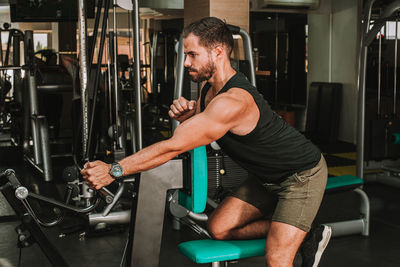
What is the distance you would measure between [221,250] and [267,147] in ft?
1.53

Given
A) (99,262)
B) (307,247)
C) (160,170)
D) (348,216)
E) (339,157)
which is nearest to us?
(160,170)

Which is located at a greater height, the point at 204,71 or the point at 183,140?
the point at 204,71

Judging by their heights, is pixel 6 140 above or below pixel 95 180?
below

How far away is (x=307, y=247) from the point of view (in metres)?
2.34

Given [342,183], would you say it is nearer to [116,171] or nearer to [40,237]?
[40,237]

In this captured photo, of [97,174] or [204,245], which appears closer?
[97,174]

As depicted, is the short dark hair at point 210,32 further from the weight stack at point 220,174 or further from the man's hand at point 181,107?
the weight stack at point 220,174

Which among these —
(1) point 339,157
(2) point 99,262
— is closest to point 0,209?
(2) point 99,262

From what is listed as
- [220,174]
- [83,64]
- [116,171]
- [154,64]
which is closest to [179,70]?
[83,64]

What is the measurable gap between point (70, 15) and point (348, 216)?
11.0ft

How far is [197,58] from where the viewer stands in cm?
212

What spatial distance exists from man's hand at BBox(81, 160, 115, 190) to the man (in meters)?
0.11

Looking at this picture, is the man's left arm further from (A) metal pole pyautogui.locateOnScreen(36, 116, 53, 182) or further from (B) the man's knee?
(A) metal pole pyautogui.locateOnScreen(36, 116, 53, 182)

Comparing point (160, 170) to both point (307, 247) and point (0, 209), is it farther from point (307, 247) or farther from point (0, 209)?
point (0, 209)
